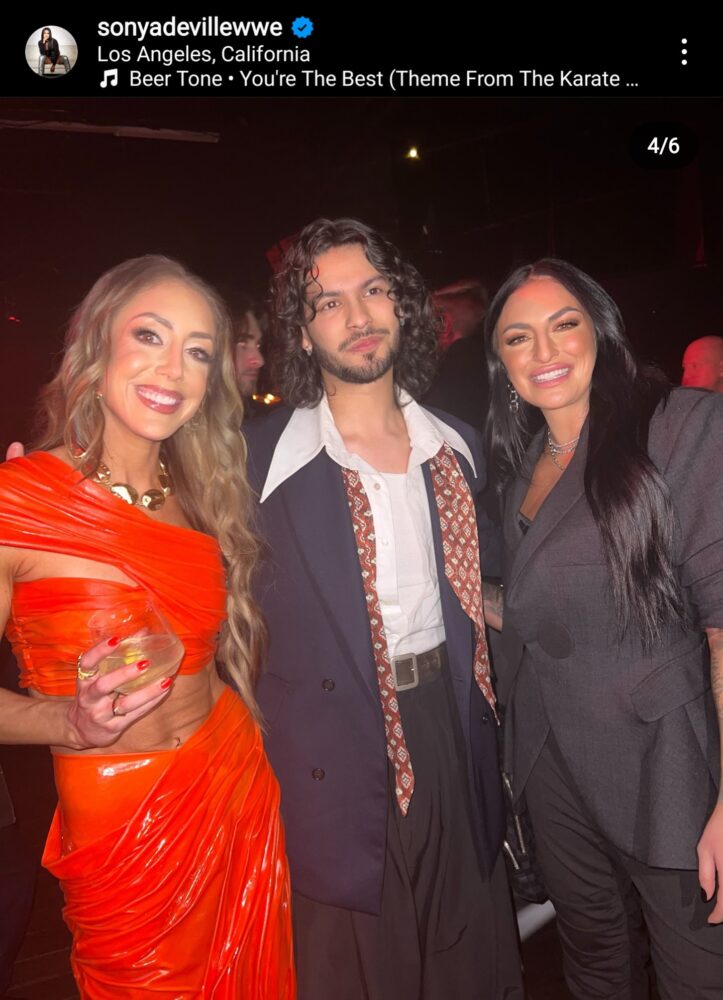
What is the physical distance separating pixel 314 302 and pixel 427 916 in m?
1.74

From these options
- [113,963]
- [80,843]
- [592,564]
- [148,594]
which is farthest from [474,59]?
[113,963]

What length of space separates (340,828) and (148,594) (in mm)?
771

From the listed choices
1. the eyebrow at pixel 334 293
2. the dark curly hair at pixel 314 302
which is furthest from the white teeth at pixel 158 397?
the eyebrow at pixel 334 293

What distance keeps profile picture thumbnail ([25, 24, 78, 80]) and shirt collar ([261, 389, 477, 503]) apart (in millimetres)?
1173

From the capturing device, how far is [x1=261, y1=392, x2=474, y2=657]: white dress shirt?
1888mm

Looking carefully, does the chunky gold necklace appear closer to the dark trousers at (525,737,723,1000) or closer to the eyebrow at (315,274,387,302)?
the eyebrow at (315,274,387,302)

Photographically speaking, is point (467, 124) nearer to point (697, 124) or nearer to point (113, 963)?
point (697, 124)

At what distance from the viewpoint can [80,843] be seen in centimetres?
147

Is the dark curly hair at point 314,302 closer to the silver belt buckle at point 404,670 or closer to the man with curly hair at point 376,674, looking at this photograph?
the man with curly hair at point 376,674

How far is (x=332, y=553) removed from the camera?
1.81 metres

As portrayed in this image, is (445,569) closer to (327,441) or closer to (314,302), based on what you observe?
(327,441)

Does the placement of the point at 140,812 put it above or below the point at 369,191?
below

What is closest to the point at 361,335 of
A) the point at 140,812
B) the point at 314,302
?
the point at 314,302

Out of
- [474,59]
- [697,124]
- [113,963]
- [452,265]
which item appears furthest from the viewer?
[452,265]
